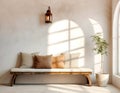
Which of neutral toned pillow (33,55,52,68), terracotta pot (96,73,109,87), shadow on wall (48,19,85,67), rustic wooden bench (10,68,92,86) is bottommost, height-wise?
terracotta pot (96,73,109,87)

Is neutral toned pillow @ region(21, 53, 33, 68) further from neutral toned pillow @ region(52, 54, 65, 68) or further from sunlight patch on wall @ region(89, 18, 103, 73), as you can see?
sunlight patch on wall @ region(89, 18, 103, 73)

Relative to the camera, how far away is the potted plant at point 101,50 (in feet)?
22.2

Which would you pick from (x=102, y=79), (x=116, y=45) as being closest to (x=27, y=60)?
(x=102, y=79)

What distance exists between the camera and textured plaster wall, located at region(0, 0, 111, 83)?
7.28m

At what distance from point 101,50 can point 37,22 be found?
7.19 feet

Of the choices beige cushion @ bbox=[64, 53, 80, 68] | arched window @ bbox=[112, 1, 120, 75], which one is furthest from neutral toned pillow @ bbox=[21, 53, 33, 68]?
arched window @ bbox=[112, 1, 120, 75]

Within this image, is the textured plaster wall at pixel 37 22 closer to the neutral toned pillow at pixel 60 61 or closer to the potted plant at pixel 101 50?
the potted plant at pixel 101 50

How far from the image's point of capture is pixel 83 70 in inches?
264

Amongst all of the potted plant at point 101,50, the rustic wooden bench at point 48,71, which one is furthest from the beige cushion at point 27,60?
the potted plant at point 101,50

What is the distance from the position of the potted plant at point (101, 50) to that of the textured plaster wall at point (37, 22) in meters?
0.20

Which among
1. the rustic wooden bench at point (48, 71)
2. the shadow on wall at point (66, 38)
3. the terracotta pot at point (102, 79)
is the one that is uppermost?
the shadow on wall at point (66, 38)

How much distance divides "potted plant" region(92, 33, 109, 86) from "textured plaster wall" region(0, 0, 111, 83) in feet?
0.65

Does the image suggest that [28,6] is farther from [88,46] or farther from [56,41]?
[88,46]

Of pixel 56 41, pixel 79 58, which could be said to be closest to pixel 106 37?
pixel 79 58
